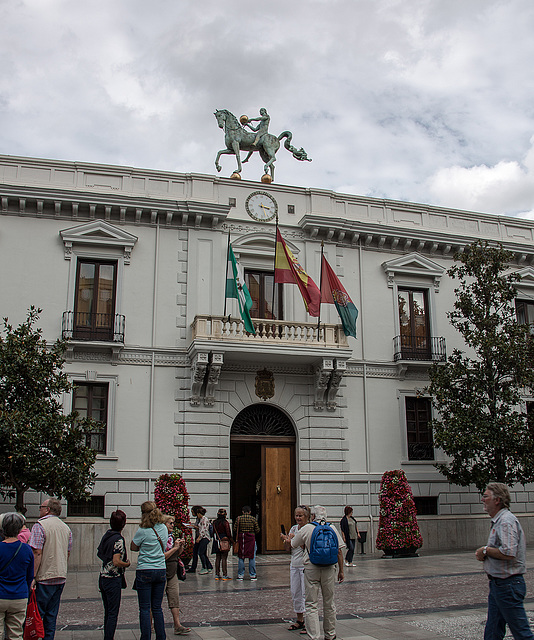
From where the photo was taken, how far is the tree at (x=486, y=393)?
2089 cm

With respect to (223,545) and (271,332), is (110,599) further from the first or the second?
(271,332)

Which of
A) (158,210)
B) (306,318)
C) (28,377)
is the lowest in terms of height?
(28,377)

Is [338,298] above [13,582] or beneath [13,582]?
above

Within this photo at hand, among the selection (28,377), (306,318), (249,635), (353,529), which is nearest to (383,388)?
(306,318)

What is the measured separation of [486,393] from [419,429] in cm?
263

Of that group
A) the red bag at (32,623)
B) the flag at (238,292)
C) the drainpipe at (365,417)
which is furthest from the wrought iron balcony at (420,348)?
the red bag at (32,623)

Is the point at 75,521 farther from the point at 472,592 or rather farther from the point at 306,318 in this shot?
the point at 472,592

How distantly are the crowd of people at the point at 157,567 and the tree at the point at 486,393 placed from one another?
40.0 ft

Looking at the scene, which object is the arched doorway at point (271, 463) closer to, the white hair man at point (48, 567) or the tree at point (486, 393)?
the tree at point (486, 393)

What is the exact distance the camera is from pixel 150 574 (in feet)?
27.6

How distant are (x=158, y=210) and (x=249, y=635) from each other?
15.5 metres

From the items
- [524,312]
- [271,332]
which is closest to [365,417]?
[271,332]

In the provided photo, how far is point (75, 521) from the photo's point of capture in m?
19.4

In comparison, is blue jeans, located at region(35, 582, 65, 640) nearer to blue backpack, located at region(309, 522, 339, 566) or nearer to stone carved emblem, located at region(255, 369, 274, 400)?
blue backpack, located at region(309, 522, 339, 566)
